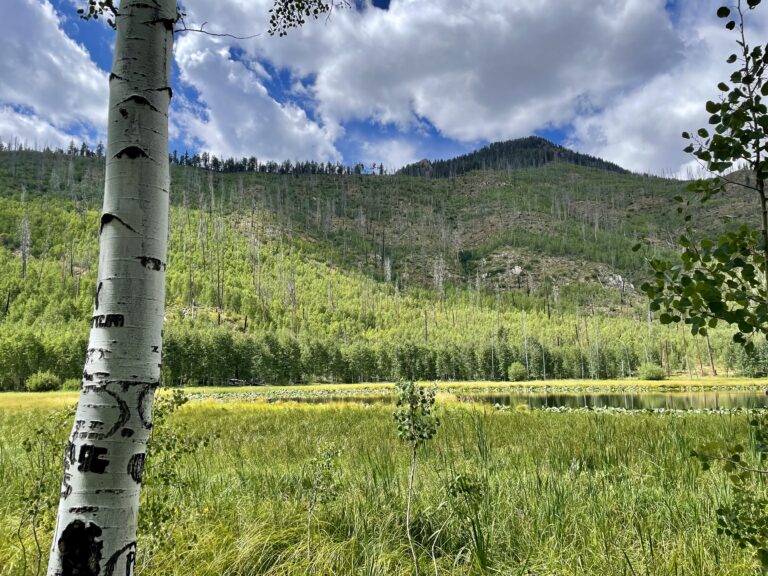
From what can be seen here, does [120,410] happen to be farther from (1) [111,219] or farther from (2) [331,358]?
(2) [331,358]

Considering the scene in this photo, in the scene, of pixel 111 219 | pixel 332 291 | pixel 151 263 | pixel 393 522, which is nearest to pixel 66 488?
pixel 151 263

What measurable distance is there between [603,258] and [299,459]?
17541cm

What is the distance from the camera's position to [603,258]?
6383 inches

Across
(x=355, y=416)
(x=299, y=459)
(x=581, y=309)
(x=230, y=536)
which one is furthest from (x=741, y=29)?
(x=581, y=309)

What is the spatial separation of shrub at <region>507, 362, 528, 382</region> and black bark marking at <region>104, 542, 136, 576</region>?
81.0 metres

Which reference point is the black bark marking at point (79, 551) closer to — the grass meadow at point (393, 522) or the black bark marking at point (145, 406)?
the black bark marking at point (145, 406)

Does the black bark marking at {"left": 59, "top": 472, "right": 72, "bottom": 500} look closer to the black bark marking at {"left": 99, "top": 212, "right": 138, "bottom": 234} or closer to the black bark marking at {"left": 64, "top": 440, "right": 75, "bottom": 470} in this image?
the black bark marking at {"left": 64, "top": 440, "right": 75, "bottom": 470}

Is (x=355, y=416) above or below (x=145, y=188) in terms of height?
below

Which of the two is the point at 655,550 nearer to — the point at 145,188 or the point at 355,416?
the point at 145,188

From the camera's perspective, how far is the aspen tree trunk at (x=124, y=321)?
1531 millimetres

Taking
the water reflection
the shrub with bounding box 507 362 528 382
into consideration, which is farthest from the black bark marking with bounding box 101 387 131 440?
the shrub with bounding box 507 362 528 382

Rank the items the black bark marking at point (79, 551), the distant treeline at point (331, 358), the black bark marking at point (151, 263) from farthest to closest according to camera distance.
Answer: the distant treeline at point (331, 358), the black bark marking at point (151, 263), the black bark marking at point (79, 551)

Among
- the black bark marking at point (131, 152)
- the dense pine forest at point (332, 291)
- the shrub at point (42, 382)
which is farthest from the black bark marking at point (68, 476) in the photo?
the shrub at point (42, 382)

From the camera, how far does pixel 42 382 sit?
175 feet
